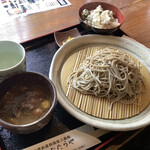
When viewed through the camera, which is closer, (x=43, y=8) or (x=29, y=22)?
(x=29, y=22)

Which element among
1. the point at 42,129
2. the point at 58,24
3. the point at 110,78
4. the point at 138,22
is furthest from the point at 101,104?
the point at 138,22

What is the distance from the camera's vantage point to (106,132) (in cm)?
101

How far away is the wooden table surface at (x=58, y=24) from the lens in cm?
160

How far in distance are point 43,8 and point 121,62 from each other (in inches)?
47.0

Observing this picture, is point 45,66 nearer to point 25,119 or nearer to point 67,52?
point 67,52

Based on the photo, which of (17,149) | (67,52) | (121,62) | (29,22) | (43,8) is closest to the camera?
(17,149)

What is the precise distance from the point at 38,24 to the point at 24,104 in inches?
39.4

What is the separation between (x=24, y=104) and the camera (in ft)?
3.23

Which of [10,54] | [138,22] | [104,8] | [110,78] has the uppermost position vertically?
[10,54]

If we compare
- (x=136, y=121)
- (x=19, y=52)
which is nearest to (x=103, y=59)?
(x=136, y=121)

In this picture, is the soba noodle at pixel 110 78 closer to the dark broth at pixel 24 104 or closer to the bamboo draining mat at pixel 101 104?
the bamboo draining mat at pixel 101 104

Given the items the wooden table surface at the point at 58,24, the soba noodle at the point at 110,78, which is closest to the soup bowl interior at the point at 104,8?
the wooden table surface at the point at 58,24

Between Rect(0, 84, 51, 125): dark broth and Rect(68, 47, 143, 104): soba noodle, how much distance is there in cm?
26

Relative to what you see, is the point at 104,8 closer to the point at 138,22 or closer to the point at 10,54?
the point at 138,22
